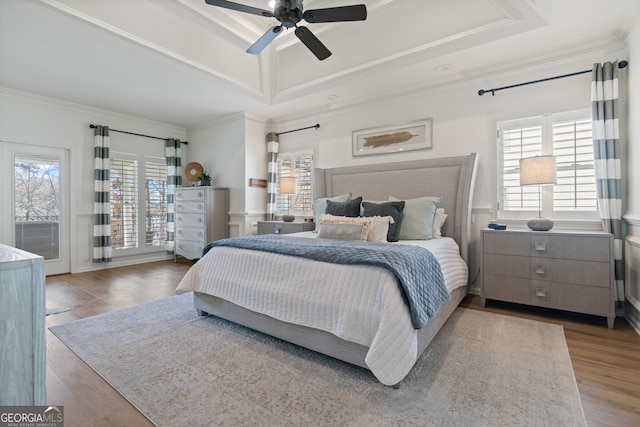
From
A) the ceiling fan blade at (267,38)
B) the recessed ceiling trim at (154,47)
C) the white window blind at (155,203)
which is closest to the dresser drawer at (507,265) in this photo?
the ceiling fan blade at (267,38)

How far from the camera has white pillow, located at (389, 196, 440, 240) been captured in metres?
3.18

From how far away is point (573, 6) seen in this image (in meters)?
2.47

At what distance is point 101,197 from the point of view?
4926 millimetres

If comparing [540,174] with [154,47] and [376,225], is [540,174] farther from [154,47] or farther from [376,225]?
[154,47]

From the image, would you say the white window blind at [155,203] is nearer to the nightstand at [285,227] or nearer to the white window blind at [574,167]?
the nightstand at [285,227]

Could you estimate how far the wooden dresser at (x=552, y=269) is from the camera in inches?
102

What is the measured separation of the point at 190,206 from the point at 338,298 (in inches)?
169

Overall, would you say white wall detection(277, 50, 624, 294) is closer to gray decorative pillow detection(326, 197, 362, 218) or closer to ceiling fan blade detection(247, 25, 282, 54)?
gray decorative pillow detection(326, 197, 362, 218)

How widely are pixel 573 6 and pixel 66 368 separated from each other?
4.59 metres

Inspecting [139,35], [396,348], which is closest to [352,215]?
[396,348]

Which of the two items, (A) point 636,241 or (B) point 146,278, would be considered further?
(B) point 146,278

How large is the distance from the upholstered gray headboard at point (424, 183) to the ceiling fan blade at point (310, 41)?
177 cm

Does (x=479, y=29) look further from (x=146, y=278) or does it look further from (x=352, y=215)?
(x=146, y=278)

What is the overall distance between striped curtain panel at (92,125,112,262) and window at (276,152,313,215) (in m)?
2.79
